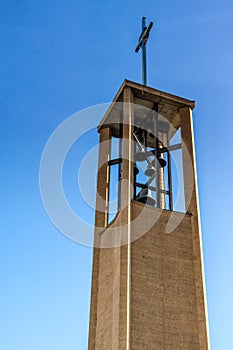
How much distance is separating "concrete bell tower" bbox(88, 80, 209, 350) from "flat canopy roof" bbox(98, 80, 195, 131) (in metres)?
0.03

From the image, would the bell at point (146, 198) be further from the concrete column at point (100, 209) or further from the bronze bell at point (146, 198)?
the concrete column at point (100, 209)

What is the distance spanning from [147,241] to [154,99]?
486cm

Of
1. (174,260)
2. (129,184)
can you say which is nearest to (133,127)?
(129,184)

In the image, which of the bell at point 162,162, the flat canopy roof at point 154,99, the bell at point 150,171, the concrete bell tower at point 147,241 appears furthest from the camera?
the bell at point 162,162

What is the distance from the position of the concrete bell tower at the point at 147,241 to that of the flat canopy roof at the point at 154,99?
30 mm

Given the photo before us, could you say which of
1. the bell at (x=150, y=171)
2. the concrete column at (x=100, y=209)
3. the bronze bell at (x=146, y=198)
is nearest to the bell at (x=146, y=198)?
the bronze bell at (x=146, y=198)

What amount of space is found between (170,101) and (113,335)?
7467mm

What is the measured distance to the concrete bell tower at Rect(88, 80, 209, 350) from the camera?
12992mm

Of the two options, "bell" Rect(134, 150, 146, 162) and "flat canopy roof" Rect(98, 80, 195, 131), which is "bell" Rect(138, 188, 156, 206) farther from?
"flat canopy roof" Rect(98, 80, 195, 131)

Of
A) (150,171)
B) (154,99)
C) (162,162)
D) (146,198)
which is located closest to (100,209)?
(146,198)

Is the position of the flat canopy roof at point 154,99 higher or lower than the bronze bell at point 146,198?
higher

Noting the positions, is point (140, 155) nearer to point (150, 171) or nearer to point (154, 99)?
point (150, 171)

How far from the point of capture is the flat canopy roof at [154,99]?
55.1ft

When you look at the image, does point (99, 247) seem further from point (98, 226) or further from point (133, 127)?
point (133, 127)
